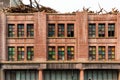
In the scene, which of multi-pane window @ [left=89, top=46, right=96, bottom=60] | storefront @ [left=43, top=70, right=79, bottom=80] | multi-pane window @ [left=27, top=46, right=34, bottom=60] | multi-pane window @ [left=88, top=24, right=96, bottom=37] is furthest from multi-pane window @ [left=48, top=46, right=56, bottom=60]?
multi-pane window @ [left=88, top=24, right=96, bottom=37]

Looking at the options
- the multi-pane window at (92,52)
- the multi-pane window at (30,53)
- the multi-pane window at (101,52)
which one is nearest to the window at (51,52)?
the multi-pane window at (30,53)

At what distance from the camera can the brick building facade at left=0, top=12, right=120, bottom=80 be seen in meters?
45.4

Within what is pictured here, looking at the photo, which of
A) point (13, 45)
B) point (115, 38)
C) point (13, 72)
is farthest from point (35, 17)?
point (115, 38)

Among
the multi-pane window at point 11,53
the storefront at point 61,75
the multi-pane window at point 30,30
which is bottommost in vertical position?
the storefront at point 61,75

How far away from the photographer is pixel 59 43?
4581 cm

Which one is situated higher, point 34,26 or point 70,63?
point 34,26

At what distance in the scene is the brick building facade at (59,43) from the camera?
149 ft

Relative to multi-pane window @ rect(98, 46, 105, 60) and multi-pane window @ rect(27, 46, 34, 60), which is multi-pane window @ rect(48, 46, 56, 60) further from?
multi-pane window @ rect(98, 46, 105, 60)

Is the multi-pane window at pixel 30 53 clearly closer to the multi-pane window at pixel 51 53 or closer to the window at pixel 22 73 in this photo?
the window at pixel 22 73

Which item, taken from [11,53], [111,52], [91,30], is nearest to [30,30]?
[11,53]

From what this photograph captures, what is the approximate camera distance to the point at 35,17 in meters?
45.8

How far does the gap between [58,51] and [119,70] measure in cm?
792

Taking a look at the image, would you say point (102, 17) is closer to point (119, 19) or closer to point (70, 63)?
point (119, 19)

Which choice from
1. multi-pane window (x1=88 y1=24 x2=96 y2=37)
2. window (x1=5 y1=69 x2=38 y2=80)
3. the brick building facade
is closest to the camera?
the brick building facade
